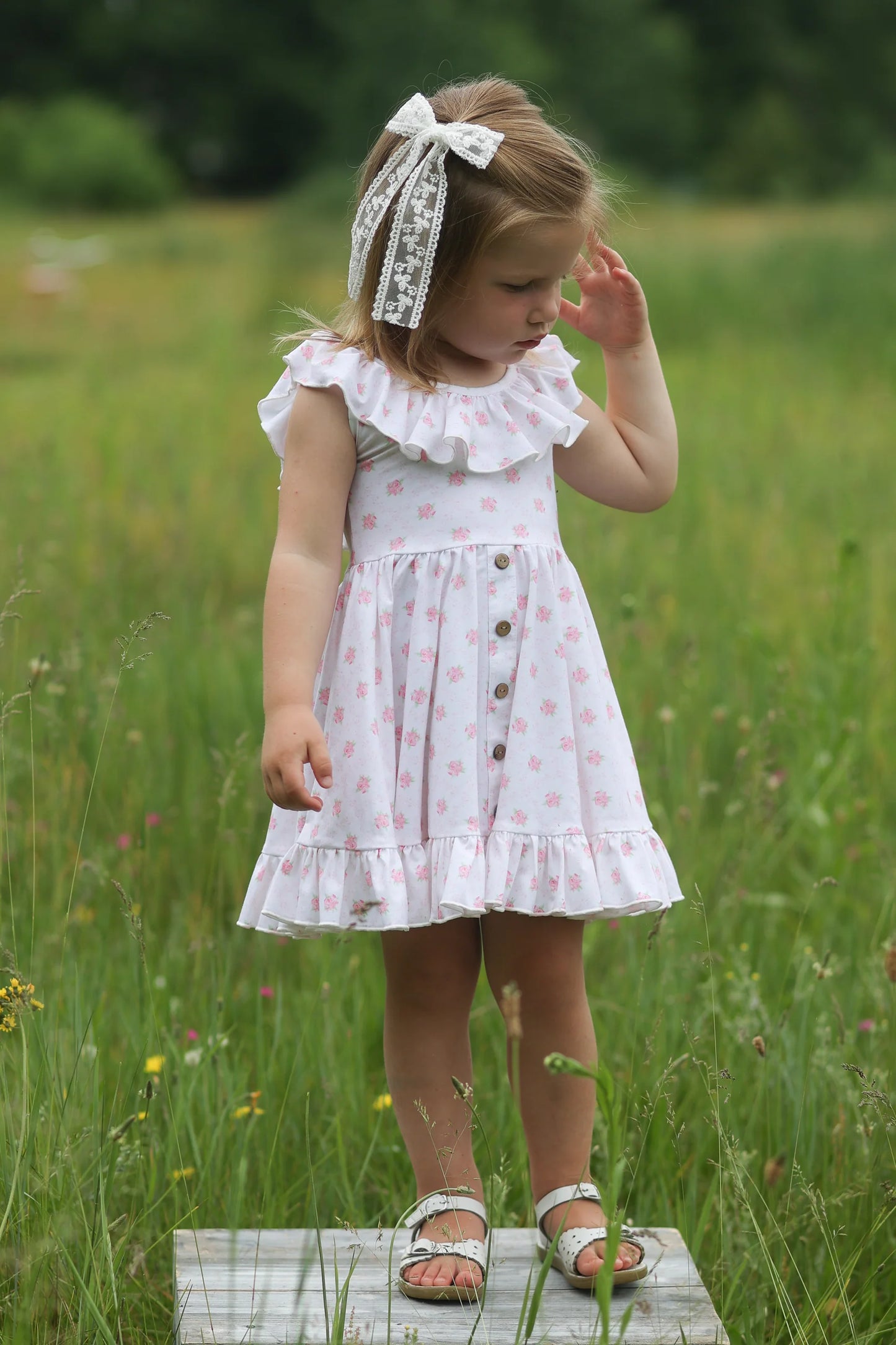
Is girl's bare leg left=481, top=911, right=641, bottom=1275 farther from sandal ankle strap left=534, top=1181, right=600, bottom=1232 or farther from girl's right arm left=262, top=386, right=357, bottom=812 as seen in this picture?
girl's right arm left=262, top=386, right=357, bottom=812

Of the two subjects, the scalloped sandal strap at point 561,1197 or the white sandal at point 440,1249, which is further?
the scalloped sandal strap at point 561,1197

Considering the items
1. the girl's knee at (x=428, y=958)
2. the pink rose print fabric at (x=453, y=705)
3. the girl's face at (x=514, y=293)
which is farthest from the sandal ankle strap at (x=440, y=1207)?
the girl's face at (x=514, y=293)

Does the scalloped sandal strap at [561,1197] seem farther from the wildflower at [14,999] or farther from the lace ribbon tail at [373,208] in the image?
the lace ribbon tail at [373,208]

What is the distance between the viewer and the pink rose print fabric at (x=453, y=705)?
5.55 ft

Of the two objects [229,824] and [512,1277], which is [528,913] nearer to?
[512,1277]

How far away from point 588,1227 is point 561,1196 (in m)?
0.05

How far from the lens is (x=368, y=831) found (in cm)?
169

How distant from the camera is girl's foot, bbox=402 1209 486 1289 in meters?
1.67

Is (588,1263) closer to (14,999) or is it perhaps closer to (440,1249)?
(440,1249)

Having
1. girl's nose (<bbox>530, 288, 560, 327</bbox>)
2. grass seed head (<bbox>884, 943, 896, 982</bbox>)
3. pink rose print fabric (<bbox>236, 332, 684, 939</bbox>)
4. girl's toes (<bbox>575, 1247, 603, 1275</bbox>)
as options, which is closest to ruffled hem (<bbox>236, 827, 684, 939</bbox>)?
pink rose print fabric (<bbox>236, 332, 684, 939</bbox>)

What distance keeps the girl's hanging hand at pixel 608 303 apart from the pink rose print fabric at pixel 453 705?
0.19m

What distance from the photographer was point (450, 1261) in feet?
5.57

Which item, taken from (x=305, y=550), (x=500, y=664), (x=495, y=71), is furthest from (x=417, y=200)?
(x=495, y=71)

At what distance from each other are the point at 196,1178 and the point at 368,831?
595mm
